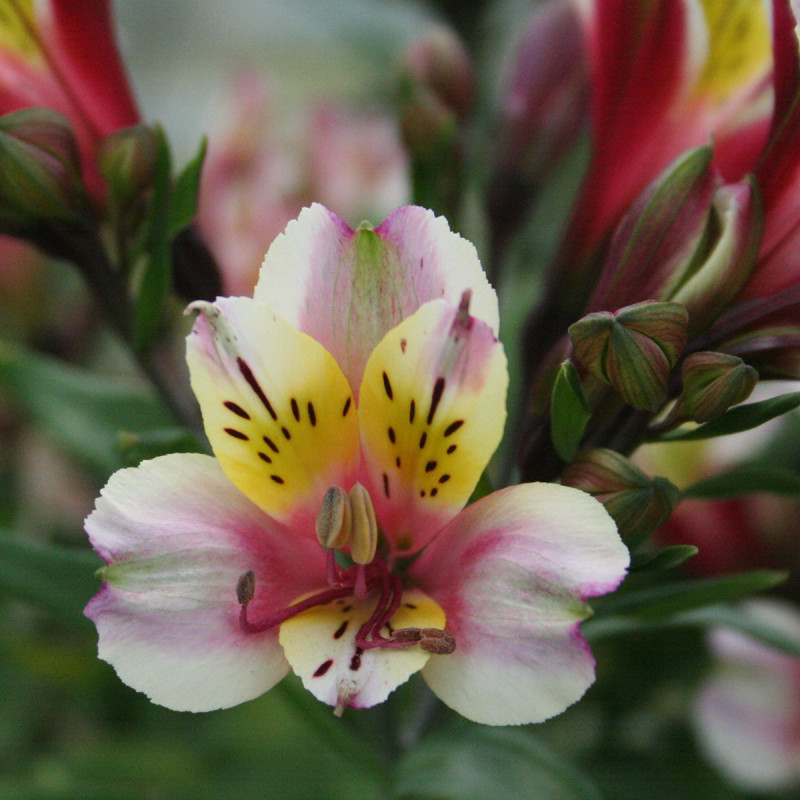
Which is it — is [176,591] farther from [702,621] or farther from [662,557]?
[702,621]

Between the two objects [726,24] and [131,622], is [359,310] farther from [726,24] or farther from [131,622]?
[726,24]

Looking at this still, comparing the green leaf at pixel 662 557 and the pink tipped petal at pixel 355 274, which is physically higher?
the pink tipped petal at pixel 355 274

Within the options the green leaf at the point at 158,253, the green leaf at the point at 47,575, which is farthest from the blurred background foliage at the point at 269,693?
the green leaf at the point at 158,253

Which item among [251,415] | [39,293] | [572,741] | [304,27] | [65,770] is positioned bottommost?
[572,741]

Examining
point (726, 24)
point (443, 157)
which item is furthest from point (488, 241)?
point (726, 24)

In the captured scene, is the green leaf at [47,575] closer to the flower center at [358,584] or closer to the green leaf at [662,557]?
the flower center at [358,584]

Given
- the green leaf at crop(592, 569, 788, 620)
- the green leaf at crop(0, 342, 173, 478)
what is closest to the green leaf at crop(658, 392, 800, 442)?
the green leaf at crop(592, 569, 788, 620)

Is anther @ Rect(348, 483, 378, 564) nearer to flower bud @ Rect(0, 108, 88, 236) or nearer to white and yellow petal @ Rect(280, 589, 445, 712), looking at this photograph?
white and yellow petal @ Rect(280, 589, 445, 712)
